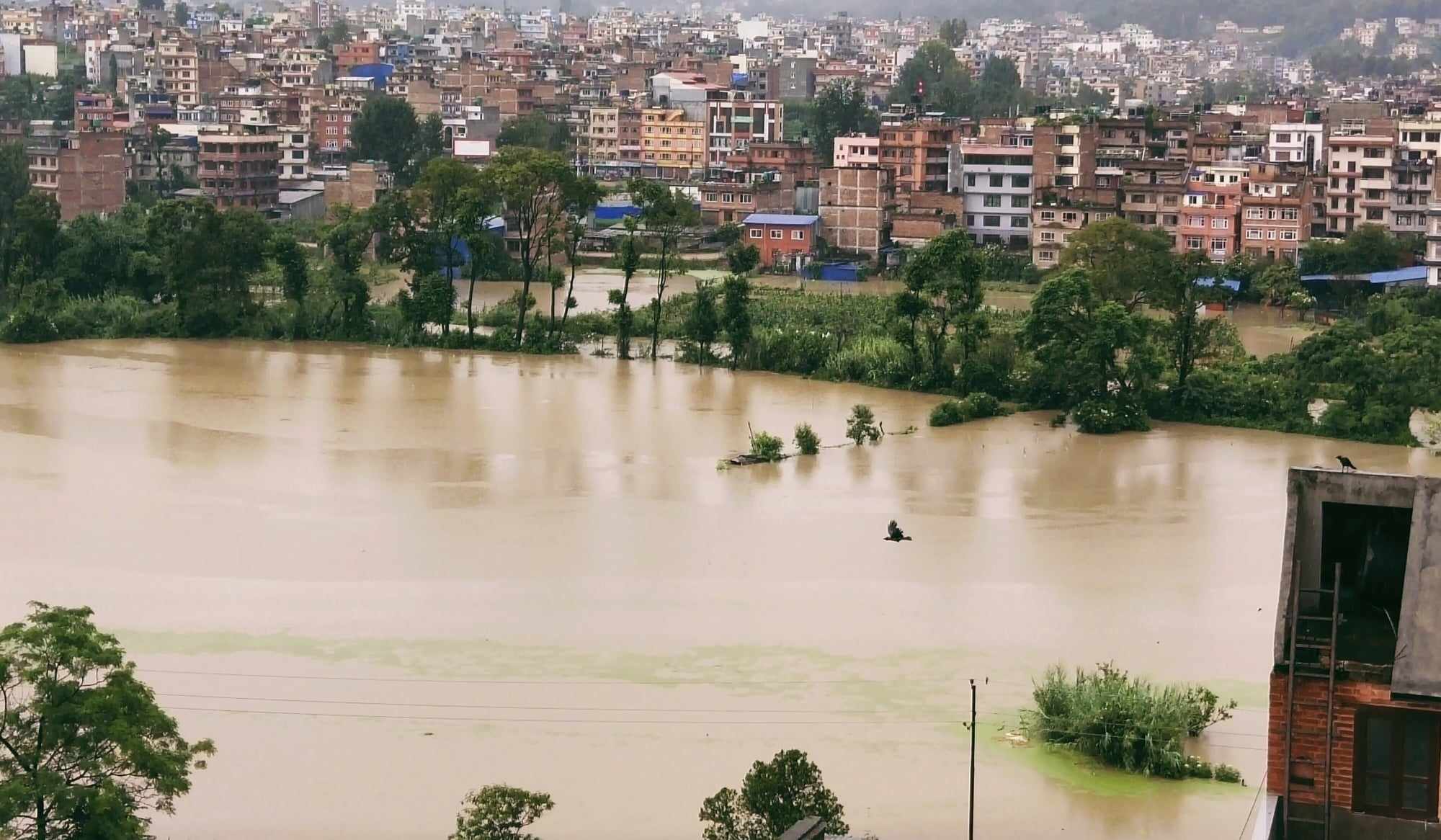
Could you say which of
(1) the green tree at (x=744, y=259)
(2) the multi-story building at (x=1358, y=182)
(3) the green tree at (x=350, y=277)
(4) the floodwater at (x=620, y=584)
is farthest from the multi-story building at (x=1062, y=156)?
(4) the floodwater at (x=620, y=584)

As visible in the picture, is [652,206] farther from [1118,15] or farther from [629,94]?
[1118,15]

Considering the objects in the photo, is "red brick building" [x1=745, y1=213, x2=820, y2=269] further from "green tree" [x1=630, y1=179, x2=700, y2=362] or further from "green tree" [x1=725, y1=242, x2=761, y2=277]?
"green tree" [x1=630, y1=179, x2=700, y2=362]

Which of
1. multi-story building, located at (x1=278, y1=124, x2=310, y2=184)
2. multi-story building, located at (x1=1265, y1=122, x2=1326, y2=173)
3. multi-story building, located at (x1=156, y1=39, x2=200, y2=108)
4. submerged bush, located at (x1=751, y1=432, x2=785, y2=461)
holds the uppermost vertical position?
multi-story building, located at (x1=156, y1=39, x2=200, y2=108)

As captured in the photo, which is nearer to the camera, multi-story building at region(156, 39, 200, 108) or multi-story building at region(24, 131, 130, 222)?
multi-story building at region(24, 131, 130, 222)

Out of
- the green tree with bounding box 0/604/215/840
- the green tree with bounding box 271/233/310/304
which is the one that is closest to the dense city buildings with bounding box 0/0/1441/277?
the green tree with bounding box 271/233/310/304

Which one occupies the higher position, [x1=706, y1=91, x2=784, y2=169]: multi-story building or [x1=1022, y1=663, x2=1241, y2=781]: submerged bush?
[x1=706, y1=91, x2=784, y2=169]: multi-story building

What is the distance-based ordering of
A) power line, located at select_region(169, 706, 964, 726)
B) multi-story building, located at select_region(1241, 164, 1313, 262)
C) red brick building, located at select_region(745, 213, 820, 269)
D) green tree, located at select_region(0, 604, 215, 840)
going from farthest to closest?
1. red brick building, located at select_region(745, 213, 820, 269)
2. multi-story building, located at select_region(1241, 164, 1313, 262)
3. power line, located at select_region(169, 706, 964, 726)
4. green tree, located at select_region(0, 604, 215, 840)

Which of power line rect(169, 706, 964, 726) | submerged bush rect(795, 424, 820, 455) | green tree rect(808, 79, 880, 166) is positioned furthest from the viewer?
green tree rect(808, 79, 880, 166)
